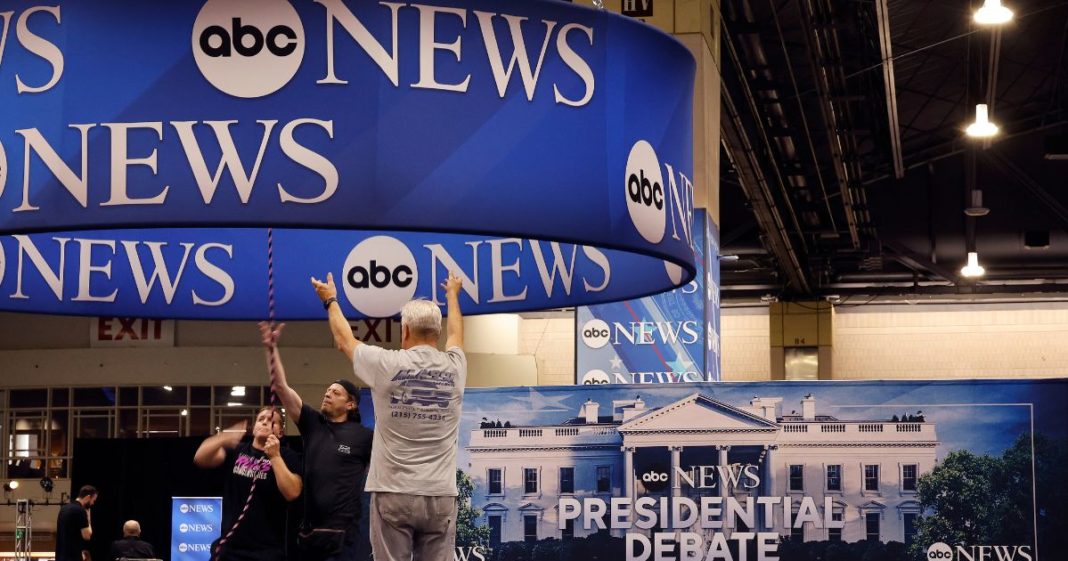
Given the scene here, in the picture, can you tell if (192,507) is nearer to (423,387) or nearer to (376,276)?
(376,276)

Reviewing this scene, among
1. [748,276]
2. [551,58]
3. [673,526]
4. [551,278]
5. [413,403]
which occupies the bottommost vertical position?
[673,526]

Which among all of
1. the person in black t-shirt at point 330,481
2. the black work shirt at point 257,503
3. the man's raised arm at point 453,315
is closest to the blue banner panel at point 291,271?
the man's raised arm at point 453,315

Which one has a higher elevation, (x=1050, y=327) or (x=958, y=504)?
(x=1050, y=327)

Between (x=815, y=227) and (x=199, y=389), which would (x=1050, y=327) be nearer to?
(x=815, y=227)

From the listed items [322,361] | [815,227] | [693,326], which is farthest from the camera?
[815,227]

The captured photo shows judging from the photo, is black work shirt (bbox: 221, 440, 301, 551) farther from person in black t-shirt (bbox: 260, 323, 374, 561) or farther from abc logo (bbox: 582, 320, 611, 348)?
abc logo (bbox: 582, 320, 611, 348)

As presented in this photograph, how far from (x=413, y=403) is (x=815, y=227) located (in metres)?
22.4

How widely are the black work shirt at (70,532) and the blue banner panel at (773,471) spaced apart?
256 inches

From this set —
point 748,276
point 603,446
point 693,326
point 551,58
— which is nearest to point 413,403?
point 551,58

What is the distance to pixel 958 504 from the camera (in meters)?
9.30

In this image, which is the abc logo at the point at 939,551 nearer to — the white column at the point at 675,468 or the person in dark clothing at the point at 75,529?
the white column at the point at 675,468

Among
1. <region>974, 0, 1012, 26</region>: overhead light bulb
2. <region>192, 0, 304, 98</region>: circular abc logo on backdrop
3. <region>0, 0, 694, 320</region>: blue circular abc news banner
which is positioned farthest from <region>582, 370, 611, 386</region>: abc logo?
<region>192, 0, 304, 98</region>: circular abc logo on backdrop

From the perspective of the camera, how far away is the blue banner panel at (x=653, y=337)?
43.3 ft

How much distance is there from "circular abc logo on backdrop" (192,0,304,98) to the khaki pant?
1920 mm
